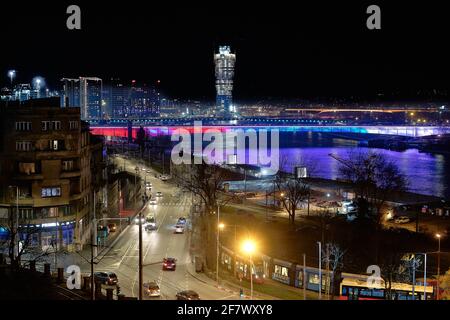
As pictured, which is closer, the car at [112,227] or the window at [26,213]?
the window at [26,213]

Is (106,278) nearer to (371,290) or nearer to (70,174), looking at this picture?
(371,290)

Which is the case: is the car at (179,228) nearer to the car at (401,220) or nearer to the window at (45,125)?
the window at (45,125)

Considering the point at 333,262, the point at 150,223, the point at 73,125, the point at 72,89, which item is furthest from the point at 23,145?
the point at 72,89

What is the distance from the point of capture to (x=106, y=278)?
7000 mm

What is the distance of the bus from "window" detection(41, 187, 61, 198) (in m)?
5.04

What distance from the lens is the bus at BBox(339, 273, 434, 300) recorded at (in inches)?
251

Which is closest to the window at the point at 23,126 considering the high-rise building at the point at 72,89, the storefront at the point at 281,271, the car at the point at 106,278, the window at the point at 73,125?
the window at the point at 73,125

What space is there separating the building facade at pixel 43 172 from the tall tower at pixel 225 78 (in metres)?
Result: 61.4

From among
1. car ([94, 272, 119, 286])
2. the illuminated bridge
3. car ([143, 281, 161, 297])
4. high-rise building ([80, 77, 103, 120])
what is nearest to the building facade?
car ([94, 272, 119, 286])

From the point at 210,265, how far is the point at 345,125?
3612 centimetres

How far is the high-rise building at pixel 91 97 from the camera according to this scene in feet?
168

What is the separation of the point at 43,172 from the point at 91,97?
4601cm

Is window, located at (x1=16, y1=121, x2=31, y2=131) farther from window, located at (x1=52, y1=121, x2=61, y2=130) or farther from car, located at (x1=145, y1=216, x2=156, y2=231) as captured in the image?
car, located at (x1=145, y1=216, x2=156, y2=231)

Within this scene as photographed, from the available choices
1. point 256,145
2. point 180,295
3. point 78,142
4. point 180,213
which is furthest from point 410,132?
point 180,295
